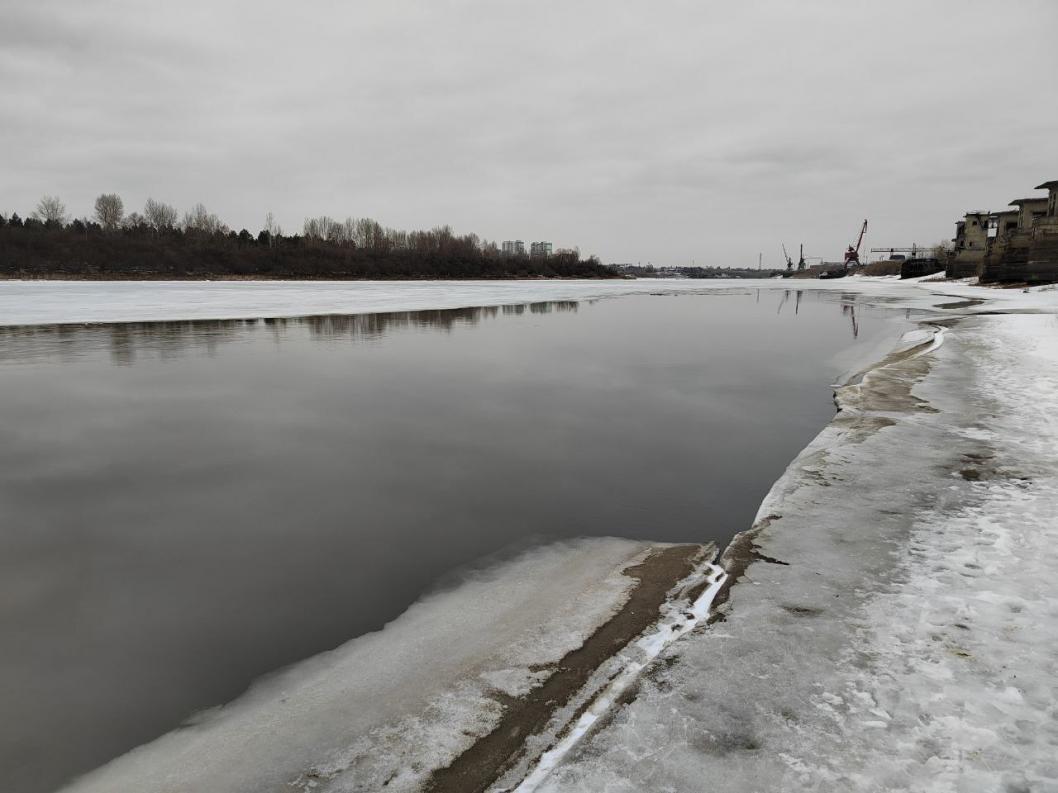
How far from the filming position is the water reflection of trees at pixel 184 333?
38.2 feet

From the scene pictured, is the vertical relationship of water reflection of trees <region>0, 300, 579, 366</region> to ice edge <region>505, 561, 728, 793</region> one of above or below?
above

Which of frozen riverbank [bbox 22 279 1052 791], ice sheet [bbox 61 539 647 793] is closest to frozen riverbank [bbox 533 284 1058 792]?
frozen riverbank [bbox 22 279 1052 791]

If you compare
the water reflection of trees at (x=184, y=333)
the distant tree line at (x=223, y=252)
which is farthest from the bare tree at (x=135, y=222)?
the water reflection of trees at (x=184, y=333)

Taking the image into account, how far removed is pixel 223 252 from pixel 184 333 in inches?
2503

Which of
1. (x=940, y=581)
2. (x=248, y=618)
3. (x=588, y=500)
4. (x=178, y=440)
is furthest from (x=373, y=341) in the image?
(x=940, y=581)

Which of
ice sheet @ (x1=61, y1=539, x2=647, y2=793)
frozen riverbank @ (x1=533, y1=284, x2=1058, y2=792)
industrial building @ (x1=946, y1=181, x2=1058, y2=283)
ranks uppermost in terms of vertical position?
→ industrial building @ (x1=946, y1=181, x2=1058, y2=283)

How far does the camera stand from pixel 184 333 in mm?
14883

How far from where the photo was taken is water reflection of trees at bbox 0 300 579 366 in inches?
459

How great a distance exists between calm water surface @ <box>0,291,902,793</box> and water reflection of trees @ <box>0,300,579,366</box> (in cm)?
69

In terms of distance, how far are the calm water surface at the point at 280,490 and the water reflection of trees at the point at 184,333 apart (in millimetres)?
694

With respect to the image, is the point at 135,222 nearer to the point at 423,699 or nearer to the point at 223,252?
the point at 223,252

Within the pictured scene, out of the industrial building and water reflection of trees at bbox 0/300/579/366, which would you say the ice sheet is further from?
the industrial building

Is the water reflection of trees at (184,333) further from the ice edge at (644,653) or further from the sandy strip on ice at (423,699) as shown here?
the ice edge at (644,653)

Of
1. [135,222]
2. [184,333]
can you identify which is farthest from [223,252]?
[184,333]
